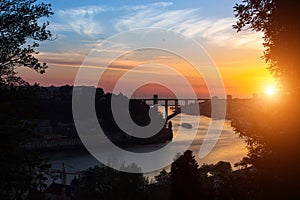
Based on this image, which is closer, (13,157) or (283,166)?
(283,166)

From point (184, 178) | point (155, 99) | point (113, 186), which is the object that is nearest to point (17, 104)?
point (184, 178)

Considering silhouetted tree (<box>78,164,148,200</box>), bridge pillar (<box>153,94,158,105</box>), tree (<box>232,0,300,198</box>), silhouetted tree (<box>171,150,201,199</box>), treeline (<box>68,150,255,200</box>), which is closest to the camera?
tree (<box>232,0,300,198</box>)

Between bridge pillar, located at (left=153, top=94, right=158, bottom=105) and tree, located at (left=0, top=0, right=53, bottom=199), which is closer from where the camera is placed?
tree, located at (left=0, top=0, right=53, bottom=199)

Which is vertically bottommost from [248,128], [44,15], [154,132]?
[154,132]

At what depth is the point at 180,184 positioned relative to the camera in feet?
13.2

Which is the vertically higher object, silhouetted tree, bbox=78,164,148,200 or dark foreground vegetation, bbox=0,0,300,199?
dark foreground vegetation, bbox=0,0,300,199

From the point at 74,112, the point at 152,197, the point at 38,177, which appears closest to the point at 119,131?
the point at 74,112

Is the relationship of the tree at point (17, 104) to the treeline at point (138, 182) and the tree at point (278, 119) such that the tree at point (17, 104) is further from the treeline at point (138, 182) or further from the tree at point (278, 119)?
the treeline at point (138, 182)

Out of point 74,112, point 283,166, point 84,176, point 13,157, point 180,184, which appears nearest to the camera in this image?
point 283,166

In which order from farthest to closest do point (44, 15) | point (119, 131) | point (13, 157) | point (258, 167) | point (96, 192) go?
point (119, 131) < point (96, 192) < point (44, 15) < point (13, 157) < point (258, 167)

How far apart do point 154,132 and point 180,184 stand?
2532cm

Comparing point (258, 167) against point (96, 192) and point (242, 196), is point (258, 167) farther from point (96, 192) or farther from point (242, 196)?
point (96, 192)

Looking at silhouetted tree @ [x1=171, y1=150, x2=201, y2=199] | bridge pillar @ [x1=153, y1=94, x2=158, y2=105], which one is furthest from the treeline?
bridge pillar @ [x1=153, y1=94, x2=158, y2=105]

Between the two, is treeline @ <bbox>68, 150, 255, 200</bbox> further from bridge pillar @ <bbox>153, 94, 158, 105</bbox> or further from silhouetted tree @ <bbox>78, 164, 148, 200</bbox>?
bridge pillar @ <bbox>153, 94, 158, 105</bbox>
